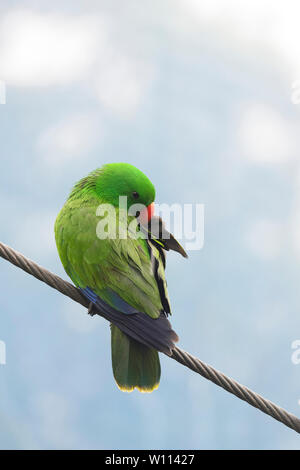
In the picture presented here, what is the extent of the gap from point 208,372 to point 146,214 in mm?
1542

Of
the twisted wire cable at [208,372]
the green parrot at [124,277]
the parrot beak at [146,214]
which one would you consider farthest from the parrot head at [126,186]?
the twisted wire cable at [208,372]

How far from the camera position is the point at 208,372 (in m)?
3.15

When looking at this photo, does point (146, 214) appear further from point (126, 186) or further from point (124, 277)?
point (124, 277)

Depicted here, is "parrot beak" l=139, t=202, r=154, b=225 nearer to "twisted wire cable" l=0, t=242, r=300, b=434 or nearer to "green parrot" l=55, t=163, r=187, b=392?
"green parrot" l=55, t=163, r=187, b=392

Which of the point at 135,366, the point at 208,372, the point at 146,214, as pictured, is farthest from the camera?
the point at 146,214

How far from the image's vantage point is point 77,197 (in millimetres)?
4176

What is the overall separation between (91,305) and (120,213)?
0.78 m

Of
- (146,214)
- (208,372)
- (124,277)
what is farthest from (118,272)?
(208,372)

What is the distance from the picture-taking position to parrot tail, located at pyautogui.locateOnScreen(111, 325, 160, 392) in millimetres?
3523

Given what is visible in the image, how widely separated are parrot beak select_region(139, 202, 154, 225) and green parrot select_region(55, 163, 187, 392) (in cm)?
9

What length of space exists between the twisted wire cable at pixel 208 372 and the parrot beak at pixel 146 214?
104 centimetres

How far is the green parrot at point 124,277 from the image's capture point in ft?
11.2

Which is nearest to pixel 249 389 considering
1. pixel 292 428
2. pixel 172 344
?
pixel 292 428

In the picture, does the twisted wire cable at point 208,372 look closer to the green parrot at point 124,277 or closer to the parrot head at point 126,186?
the green parrot at point 124,277
